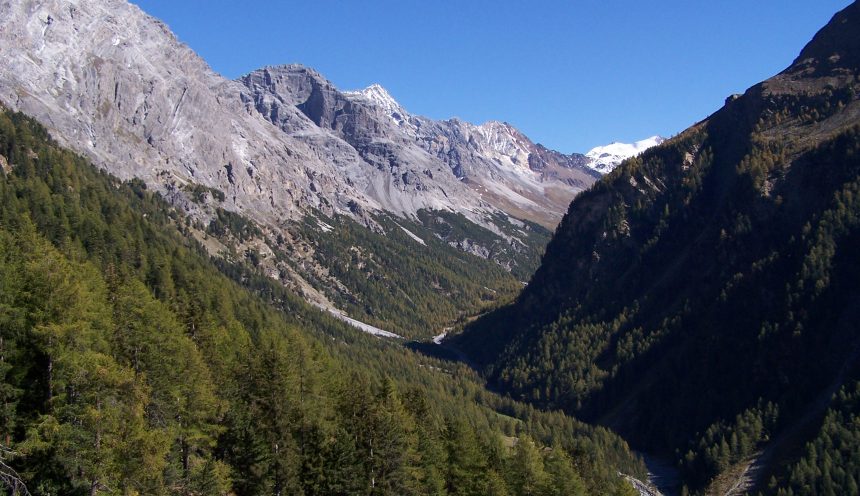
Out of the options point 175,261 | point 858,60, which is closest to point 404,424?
point 175,261

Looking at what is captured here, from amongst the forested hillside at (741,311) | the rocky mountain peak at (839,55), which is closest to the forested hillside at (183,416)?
the forested hillside at (741,311)

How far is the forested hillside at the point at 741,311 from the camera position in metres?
111

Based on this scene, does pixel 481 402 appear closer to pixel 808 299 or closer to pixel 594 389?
pixel 594 389

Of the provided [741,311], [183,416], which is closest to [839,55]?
[741,311]

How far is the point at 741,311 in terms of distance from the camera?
138 metres

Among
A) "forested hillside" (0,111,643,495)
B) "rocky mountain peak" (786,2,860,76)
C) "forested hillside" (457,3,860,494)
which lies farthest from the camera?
"rocky mountain peak" (786,2,860,76)

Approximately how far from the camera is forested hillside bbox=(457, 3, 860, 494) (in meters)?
111

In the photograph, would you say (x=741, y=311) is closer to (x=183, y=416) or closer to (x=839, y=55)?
(x=839, y=55)

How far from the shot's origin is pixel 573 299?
19888 cm

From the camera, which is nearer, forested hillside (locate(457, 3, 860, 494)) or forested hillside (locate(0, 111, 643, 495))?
forested hillside (locate(0, 111, 643, 495))

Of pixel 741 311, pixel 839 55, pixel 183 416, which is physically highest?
pixel 839 55

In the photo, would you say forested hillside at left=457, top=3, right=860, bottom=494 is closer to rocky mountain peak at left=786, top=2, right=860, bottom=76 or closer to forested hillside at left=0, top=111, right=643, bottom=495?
rocky mountain peak at left=786, top=2, right=860, bottom=76

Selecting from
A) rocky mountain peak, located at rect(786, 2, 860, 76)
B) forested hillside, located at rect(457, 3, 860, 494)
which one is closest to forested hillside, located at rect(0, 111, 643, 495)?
forested hillside, located at rect(457, 3, 860, 494)

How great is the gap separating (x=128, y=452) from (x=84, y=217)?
85.4m
